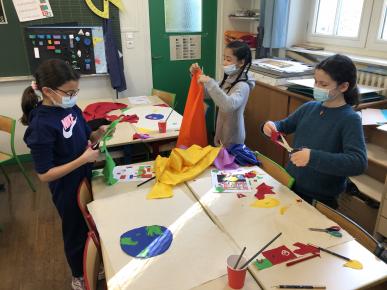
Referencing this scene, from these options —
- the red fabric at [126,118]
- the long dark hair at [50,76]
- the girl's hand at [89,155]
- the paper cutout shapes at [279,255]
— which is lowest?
the paper cutout shapes at [279,255]

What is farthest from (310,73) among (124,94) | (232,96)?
(124,94)

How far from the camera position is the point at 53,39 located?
3.59 meters

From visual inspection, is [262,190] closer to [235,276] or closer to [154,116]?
[235,276]

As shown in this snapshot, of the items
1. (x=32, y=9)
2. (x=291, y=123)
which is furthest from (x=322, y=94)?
(x=32, y=9)

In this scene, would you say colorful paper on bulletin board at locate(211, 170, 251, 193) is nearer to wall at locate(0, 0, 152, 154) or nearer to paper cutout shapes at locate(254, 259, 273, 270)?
paper cutout shapes at locate(254, 259, 273, 270)

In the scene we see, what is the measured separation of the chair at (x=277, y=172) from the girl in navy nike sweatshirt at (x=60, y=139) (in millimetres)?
1046

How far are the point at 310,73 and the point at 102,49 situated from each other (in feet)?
7.88

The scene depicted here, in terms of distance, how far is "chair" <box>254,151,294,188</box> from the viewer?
6.02 ft

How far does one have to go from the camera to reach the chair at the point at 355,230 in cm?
134

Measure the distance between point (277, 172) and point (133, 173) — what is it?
887mm

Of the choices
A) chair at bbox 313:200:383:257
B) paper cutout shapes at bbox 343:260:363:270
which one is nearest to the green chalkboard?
chair at bbox 313:200:383:257

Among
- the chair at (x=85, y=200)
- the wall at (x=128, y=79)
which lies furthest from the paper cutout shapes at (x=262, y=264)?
the wall at (x=128, y=79)

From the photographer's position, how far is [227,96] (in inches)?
90.1

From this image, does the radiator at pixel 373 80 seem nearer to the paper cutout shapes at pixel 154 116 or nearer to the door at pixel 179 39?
the paper cutout shapes at pixel 154 116
